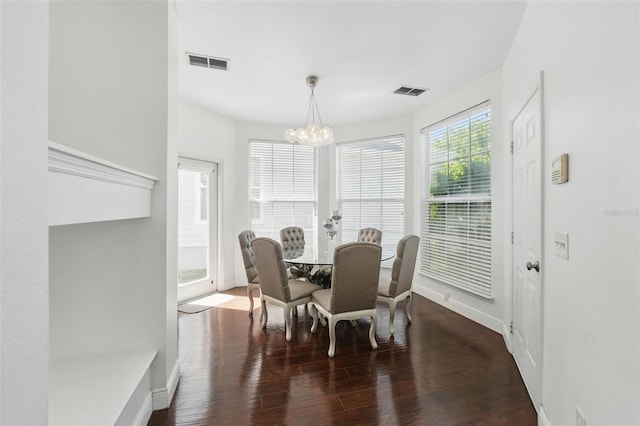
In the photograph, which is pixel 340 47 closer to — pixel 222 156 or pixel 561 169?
pixel 561 169

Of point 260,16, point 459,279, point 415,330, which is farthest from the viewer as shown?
point 459,279

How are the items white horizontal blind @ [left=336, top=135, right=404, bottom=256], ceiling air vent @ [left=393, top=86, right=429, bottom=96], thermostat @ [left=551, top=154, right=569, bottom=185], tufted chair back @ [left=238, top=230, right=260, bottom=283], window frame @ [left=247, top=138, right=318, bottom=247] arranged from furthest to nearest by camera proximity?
window frame @ [left=247, top=138, right=318, bottom=247] → white horizontal blind @ [left=336, top=135, right=404, bottom=256] → ceiling air vent @ [left=393, top=86, right=429, bottom=96] → tufted chair back @ [left=238, top=230, right=260, bottom=283] → thermostat @ [left=551, top=154, right=569, bottom=185]

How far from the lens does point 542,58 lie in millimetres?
1835

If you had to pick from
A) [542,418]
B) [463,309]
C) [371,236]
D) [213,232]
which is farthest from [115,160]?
[463,309]

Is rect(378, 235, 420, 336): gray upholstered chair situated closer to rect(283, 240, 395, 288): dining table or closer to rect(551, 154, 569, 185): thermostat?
rect(283, 240, 395, 288): dining table

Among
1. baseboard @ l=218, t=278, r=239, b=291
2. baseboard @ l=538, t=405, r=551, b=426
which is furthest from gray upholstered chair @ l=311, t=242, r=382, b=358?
baseboard @ l=218, t=278, r=239, b=291

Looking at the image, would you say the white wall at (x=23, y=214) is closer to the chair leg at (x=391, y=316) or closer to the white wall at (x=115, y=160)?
the white wall at (x=115, y=160)

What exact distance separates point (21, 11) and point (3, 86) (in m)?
0.16

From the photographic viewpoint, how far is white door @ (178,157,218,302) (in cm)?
424

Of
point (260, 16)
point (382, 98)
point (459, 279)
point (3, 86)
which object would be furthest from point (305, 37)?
point (459, 279)

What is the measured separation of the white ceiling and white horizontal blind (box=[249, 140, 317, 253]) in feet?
3.83

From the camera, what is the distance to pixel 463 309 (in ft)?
11.7

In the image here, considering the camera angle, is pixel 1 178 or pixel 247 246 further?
pixel 247 246

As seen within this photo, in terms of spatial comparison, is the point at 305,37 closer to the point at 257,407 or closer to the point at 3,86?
the point at 3,86
